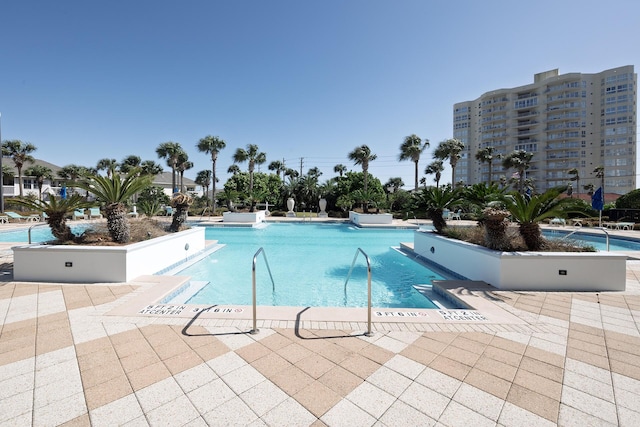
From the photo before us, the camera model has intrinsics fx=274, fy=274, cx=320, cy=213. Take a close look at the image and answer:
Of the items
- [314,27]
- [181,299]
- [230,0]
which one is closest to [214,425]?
[181,299]

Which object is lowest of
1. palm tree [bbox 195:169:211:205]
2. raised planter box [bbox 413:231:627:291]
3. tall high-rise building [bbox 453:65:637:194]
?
raised planter box [bbox 413:231:627:291]

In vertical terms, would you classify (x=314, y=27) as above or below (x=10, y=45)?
above

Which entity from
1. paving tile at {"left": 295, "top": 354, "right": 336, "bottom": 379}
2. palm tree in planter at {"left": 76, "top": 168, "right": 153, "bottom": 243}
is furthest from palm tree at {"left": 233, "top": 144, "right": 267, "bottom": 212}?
paving tile at {"left": 295, "top": 354, "right": 336, "bottom": 379}

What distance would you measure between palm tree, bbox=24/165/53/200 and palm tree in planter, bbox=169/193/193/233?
4886cm

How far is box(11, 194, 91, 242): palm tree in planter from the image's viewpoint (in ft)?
23.2

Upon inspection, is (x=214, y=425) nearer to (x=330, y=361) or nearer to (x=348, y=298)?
(x=330, y=361)

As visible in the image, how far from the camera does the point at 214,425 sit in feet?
7.36

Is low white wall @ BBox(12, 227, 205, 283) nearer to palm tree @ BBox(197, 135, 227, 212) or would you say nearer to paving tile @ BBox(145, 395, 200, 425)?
paving tile @ BBox(145, 395, 200, 425)

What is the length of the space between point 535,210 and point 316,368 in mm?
6748

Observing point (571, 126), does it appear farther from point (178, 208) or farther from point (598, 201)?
point (178, 208)

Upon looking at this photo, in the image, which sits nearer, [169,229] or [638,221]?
[169,229]

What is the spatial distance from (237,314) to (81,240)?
5777 millimetres

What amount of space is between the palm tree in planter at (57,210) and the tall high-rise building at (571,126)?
63.9 m

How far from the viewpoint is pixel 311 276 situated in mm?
8602
